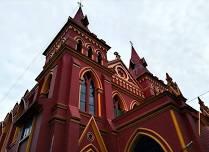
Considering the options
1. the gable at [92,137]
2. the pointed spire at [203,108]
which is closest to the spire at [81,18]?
the gable at [92,137]

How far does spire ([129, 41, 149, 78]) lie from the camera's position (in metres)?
25.2

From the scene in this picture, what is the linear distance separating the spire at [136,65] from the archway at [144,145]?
41.5 ft

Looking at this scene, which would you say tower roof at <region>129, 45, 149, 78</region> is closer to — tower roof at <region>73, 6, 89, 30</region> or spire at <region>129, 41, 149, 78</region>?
spire at <region>129, 41, 149, 78</region>

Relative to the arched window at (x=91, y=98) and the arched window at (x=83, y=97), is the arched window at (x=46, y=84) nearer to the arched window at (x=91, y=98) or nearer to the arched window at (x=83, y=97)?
the arched window at (x=83, y=97)

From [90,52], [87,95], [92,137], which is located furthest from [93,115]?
[90,52]

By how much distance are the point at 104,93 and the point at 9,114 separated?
42.3 ft

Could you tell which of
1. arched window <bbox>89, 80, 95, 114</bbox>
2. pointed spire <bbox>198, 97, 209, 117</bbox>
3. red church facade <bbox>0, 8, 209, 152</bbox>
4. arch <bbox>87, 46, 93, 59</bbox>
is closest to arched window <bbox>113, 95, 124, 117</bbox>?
red church facade <bbox>0, 8, 209, 152</bbox>

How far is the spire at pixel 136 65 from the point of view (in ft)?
82.7

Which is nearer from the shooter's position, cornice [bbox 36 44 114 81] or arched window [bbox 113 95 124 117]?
cornice [bbox 36 44 114 81]

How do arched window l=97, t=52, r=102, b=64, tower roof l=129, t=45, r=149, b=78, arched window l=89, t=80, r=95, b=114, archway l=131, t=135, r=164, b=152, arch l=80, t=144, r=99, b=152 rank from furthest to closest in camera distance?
tower roof l=129, t=45, r=149, b=78 < arched window l=97, t=52, r=102, b=64 < arched window l=89, t=80, r=95, b=114 < archway l=131, t=135, r=164, b=152 < arch l=80, t=144, r=99, b=152

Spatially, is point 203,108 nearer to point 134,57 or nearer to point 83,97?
point 83,97

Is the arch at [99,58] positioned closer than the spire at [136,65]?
Yes

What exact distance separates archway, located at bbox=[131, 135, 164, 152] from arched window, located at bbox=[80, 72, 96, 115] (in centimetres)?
352

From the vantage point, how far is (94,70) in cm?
1631
